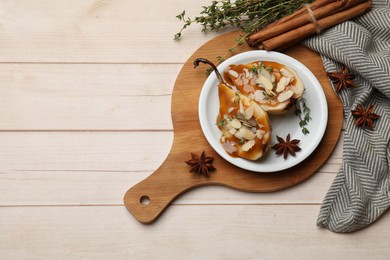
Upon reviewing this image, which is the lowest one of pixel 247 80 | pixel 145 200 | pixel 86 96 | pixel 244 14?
pixel 145 200

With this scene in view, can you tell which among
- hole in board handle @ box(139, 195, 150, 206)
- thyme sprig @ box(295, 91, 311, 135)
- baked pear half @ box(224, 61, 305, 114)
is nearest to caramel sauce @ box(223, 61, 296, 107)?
baked pear half @ box(224, 61, 305, 114)

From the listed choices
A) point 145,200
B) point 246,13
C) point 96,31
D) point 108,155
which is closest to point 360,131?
point 246,13

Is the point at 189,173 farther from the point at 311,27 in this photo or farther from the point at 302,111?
the point at 311,27

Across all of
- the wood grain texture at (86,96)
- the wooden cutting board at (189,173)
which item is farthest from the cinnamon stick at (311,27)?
the wood grain texture at (86,96)

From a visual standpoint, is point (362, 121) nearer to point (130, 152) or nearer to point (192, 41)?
point (192, 41)

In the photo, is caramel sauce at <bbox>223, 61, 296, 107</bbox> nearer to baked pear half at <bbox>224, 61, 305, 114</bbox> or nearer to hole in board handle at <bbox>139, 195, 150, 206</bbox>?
baked pear half at <bbox>224, 61, 305, 114</bbox>

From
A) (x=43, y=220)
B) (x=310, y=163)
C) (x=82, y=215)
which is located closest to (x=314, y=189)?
(x=310, y=163)
